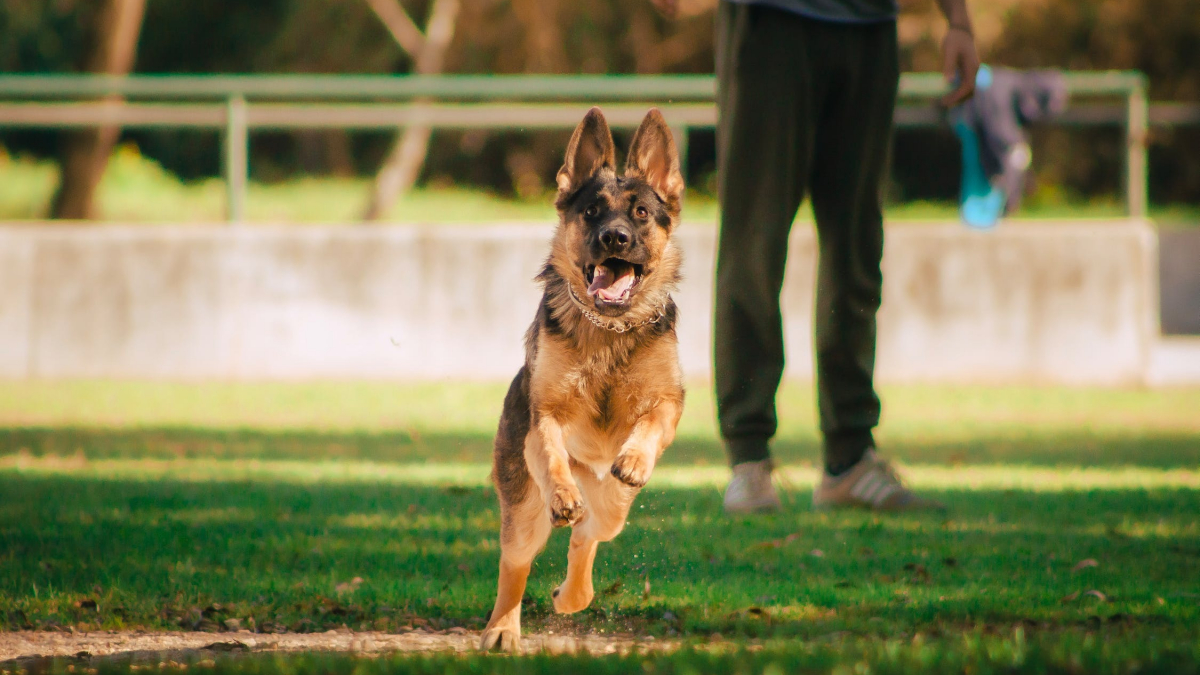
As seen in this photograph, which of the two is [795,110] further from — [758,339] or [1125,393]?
[1125,393]

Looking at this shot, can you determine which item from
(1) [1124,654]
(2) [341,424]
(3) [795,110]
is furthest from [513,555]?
(2) [341,424]

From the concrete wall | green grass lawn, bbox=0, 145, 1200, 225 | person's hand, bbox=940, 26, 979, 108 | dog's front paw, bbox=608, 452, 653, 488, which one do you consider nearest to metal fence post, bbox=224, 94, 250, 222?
green grass lawn, bbox=0, 145, 1200, 225

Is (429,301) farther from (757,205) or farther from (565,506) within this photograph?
(565,506)

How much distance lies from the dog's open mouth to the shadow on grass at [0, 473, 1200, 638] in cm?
94

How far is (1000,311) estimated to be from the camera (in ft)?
36.3

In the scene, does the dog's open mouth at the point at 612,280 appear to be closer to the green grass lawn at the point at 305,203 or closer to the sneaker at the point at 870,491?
the sneaker at the point at 870,491

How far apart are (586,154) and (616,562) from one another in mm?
1452

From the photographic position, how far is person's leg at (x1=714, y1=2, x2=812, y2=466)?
555 cm

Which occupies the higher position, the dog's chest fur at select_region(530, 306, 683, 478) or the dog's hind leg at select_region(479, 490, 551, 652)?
the dog's chest fur at select_region(530, 306, 683, 478)

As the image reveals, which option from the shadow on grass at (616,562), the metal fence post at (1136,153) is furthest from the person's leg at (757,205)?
the metal fence post at (1136,153)

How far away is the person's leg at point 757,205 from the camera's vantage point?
5547mm

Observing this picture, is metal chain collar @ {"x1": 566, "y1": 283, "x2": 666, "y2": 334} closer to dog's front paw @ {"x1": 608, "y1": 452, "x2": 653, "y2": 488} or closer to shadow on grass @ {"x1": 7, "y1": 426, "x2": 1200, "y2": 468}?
dog's front paw @ {"x1": 608, "y1": 452, "x2": 653, "y2": 488}

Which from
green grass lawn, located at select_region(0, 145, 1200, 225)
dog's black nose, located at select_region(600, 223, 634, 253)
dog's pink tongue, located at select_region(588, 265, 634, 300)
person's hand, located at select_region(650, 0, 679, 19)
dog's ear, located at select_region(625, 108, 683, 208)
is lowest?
dog's pink tongue, located at select_region(588, 265, 634, 300)

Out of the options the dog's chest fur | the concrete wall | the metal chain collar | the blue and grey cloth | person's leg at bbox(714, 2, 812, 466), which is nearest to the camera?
the dog's chest fur
